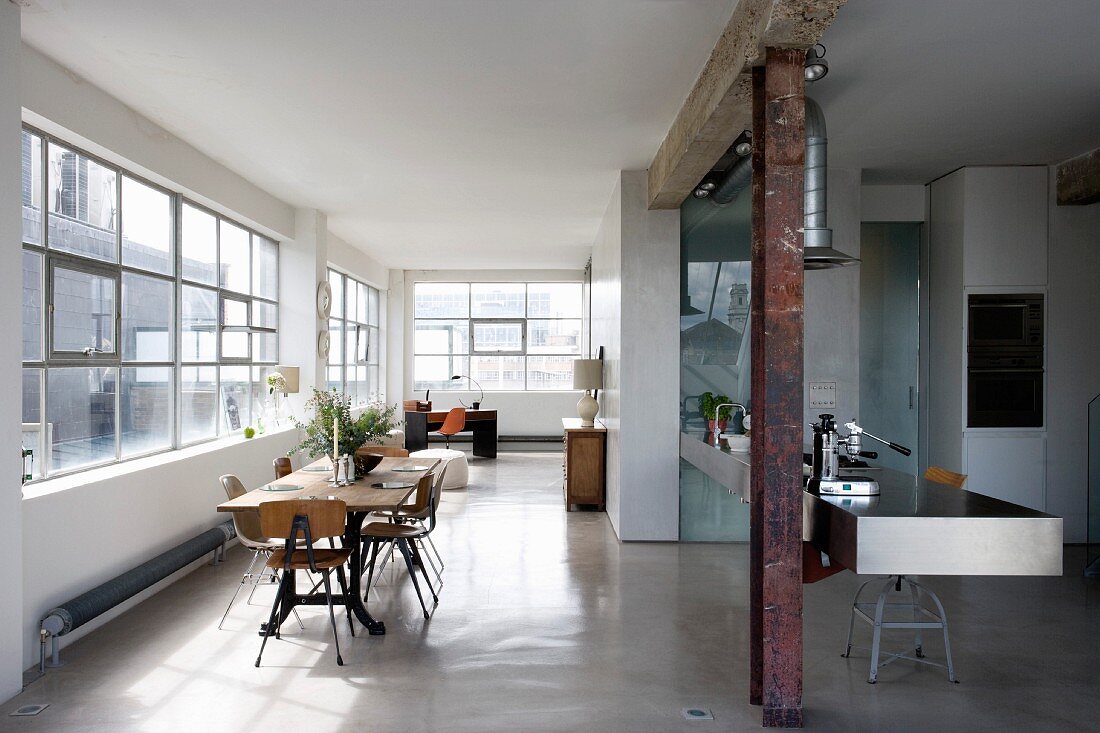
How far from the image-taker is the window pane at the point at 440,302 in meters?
15.1

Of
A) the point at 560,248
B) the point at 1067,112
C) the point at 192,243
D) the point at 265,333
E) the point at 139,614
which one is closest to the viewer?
the point at 139,614

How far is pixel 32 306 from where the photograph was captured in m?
4.44

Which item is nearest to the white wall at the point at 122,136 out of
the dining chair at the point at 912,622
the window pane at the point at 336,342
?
the window pane at the point at 336,342

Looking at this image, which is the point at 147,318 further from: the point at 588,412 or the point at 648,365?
the point at 588,412

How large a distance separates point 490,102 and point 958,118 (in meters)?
3.31

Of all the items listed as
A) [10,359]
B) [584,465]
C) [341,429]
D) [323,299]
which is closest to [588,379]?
[584,465]

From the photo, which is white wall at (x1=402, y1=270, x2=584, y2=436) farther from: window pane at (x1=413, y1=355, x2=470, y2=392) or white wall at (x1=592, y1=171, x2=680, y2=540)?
white wall at (x1=592, y1=171, x2=680, y2=540)

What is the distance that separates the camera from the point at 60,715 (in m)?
3.47

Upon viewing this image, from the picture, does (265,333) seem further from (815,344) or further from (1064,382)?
(1064,382)

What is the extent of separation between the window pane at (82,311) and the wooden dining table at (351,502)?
1.36 m

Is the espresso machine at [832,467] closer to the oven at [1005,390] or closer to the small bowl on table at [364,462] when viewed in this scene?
the small bowl on table at [364,462]

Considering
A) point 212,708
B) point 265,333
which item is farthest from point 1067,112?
point 265,333

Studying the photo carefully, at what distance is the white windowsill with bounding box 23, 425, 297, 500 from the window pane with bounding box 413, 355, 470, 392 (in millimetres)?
7619

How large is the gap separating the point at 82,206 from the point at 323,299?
13.0ft
